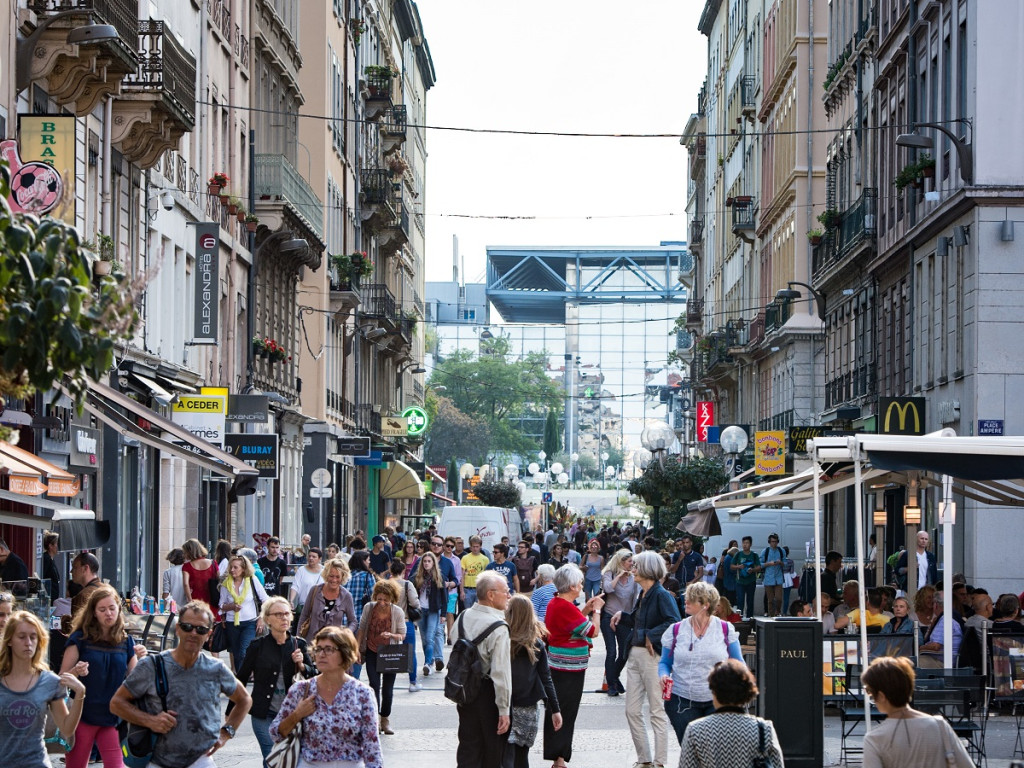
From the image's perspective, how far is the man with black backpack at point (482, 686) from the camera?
12.3m

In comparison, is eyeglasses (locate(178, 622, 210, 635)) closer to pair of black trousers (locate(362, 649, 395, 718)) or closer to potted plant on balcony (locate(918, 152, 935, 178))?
pair of black trousers (locate(362, 649, 395, 718))

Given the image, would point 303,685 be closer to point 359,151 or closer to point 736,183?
point 359,151

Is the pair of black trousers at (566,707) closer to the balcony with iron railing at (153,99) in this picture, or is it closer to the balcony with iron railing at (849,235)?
the balcony with iron railing at (153,99)

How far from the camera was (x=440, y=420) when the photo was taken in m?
133

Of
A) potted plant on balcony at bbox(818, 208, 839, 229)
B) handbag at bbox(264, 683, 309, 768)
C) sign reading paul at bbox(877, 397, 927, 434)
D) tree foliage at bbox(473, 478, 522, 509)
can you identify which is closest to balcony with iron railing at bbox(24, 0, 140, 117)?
handbag at bbox(264, 683, 309, 768)

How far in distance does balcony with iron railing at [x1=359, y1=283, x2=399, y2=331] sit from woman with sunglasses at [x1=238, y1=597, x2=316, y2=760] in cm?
4905

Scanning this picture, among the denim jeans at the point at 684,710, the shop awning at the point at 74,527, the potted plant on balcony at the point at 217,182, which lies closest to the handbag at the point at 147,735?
the denim jeans at the point at 684,710

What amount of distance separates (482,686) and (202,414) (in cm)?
1963

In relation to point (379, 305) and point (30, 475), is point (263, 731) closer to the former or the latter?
point (30, 475)

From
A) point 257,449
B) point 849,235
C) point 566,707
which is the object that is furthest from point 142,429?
point 849,235

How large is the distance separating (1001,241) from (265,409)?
14.7 m

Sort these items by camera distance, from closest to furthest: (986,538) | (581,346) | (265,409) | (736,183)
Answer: (986,538) → (265,409) → (736,183) → (581,346)

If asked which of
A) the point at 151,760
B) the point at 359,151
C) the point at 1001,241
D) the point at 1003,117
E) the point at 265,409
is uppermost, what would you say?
the point at 359,151

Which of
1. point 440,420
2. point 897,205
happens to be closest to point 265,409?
point 897,205
